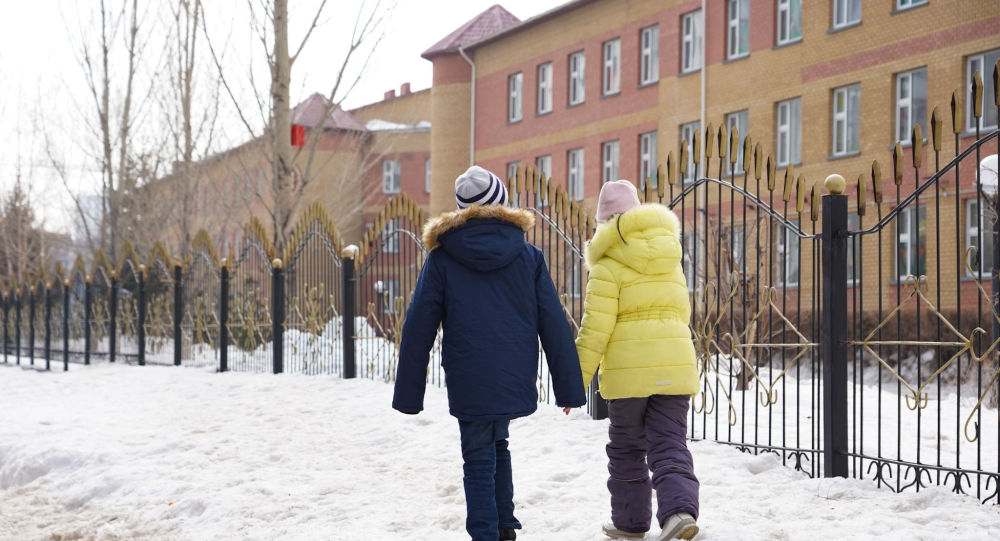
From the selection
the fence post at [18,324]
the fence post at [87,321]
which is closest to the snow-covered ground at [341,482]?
the fence post at [87,321]

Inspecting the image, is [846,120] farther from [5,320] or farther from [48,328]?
[5,320]

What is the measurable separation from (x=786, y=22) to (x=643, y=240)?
20.5 m

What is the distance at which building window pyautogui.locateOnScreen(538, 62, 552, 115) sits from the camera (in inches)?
1240

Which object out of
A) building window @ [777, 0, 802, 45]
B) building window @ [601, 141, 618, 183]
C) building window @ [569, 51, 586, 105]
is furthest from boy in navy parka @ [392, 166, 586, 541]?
building window @ [569, 51, 586, 105]

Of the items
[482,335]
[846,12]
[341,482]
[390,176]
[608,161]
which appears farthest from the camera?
[390,176]

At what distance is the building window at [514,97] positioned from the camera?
1287 inches

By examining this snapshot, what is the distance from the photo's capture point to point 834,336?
6.13 meters

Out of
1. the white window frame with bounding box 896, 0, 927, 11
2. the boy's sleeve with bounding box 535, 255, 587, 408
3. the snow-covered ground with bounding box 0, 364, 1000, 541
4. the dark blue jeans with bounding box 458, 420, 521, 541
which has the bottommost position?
the snow-covered ground with bounding box 0, 364, 1000, 541

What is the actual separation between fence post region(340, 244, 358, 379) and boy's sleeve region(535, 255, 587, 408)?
23.2ft

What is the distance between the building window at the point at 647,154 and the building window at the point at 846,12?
6.07 metres

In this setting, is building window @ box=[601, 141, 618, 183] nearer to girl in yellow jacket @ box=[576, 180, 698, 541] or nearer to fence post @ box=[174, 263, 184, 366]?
fence post @ box=[174, 263, 184, 366]

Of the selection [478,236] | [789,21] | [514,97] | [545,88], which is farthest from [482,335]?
[514,97]

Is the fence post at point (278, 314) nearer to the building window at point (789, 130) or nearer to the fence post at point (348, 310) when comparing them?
the fence post at point (348, 310)

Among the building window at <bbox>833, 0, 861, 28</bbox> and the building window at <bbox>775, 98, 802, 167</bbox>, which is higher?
the building window at <bbox>833, 0, 861, 28</bbox>
